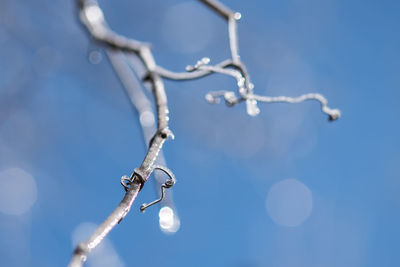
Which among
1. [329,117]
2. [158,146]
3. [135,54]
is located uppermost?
[329,117]

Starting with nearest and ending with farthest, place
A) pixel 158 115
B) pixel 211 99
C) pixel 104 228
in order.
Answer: pixel 104 228 < pixel 158 115 < pixel 211 99

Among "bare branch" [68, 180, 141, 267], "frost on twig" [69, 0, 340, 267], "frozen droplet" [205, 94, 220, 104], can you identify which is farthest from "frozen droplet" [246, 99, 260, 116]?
"bare branch" [68, 180, 141, 267]

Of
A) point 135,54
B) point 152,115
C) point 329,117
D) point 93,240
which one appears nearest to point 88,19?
point 135,54

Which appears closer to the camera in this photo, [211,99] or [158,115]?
[158,115]

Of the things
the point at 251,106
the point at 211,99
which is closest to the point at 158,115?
the point at 251,106

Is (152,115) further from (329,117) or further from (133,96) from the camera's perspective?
(329,117)

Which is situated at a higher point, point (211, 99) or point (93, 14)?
point (211, 99)

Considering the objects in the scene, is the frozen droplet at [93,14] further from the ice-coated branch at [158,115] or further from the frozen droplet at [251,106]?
the frozen droplet at [251,106]

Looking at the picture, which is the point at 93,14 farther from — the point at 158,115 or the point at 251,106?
the point at 251,106

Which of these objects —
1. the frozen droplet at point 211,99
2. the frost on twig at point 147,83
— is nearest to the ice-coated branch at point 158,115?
the frost on twig at point 147,83

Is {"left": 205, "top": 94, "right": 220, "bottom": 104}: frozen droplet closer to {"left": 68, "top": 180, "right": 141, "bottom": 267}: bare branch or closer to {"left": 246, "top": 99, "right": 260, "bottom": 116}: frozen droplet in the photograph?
{"left": 246, "top": 99, "right": 260, "bottom": 116}: frozen droplet

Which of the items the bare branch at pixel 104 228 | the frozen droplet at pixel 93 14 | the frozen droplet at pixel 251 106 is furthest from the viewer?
the frozen droplet at pixel 251 106
